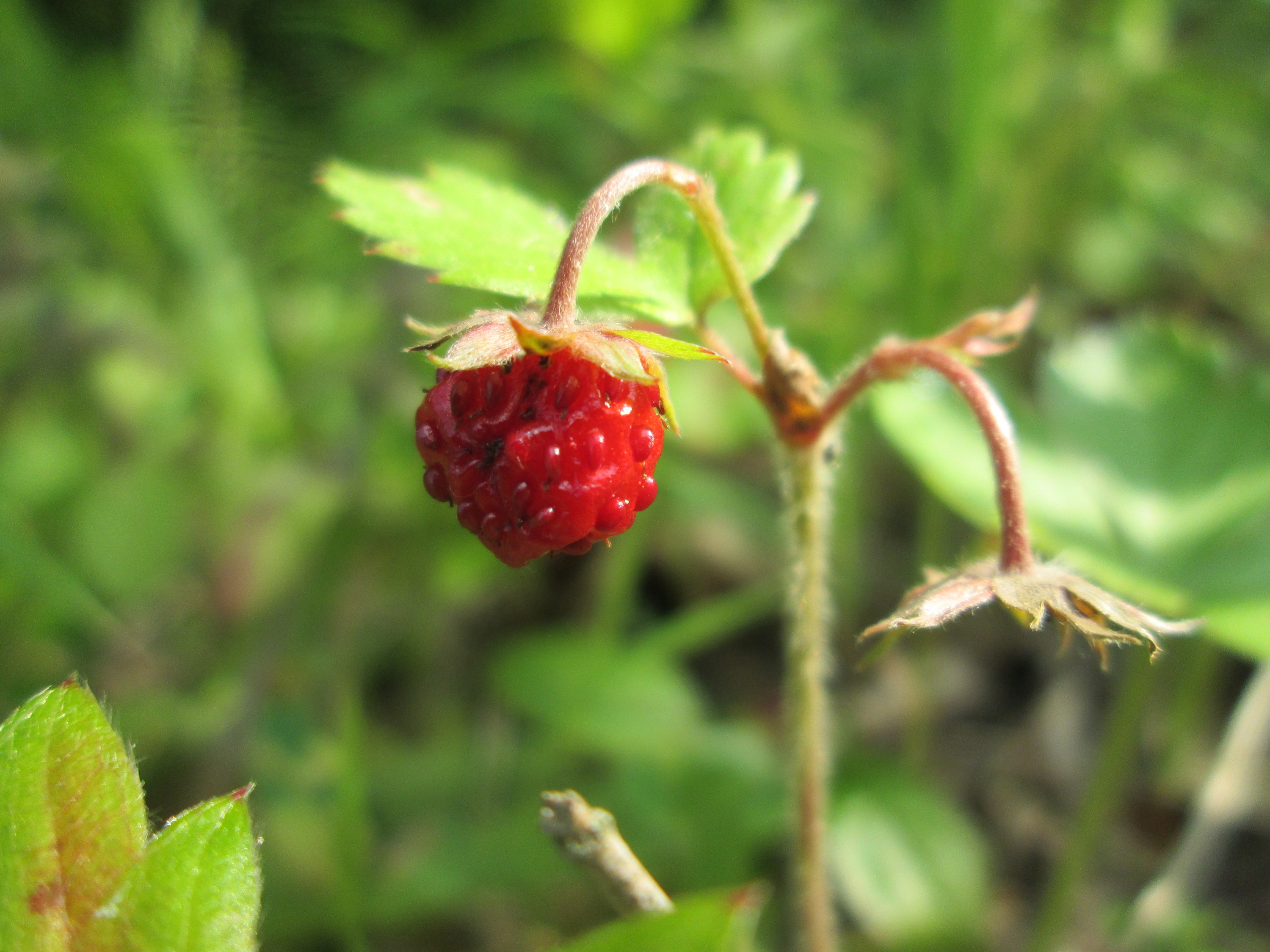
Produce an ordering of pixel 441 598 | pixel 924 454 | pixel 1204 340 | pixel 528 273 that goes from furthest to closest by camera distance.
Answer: pixel 441 598 → pixel 1204 340 → pixel 924 454 → pixel 528 273

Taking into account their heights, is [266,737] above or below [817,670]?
below

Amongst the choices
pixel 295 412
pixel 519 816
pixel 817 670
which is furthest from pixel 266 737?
pixel 817 670

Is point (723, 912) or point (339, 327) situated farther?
point (339, 327)

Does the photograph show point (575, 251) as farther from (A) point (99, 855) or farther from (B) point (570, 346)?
(A) point (99, 855)

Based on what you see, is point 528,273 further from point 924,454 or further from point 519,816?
point 519,816

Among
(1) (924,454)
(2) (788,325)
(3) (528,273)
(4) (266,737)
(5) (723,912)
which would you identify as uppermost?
(3) (528,273)

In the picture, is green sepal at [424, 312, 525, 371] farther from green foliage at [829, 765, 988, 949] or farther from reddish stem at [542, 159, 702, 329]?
green foliage at [829, 765, 988, 949]

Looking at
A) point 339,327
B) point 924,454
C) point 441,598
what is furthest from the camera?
point 339,327
